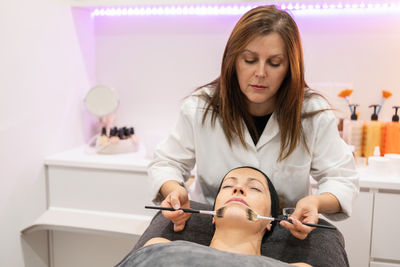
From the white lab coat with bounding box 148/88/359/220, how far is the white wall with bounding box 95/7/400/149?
24.6 inches

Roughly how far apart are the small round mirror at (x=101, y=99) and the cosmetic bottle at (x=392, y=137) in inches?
51.1

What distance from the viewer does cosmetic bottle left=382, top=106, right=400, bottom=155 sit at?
1727 mm

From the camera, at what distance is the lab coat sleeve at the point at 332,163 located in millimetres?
1170

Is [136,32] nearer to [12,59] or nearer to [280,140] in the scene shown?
[12,59]

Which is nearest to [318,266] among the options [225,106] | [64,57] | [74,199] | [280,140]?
[280,140]

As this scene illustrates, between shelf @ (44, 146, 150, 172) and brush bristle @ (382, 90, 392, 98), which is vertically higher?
brush bristle @ (382, 90, 392, 98)

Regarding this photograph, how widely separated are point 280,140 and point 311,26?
88cm

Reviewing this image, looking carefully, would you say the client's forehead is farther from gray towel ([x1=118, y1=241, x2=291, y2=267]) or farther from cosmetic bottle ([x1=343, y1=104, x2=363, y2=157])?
cosmetic bottle ([x1=343, y1=104, x2=363, y2=157])

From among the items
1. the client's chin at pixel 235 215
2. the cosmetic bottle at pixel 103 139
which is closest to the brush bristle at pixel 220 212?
the client's chin at pixel 235 215

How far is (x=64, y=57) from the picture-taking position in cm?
189

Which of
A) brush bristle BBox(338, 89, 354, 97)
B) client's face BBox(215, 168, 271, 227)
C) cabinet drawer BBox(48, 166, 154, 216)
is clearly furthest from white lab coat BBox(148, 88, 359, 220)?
brush bristle BBox(338, 89, 354, 97)

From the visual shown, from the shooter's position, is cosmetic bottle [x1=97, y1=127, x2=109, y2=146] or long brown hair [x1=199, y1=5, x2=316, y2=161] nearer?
long brown hair [x1=199, y1=5, x2=316, y2=161]

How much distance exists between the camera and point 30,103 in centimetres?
166

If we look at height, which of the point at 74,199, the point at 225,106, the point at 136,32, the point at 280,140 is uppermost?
the point at 136,32
